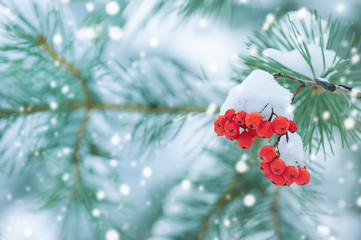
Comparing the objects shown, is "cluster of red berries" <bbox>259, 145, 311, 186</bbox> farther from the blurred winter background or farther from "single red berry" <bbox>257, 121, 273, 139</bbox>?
the blurred winter background


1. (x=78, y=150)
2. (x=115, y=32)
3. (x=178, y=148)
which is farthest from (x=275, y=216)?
(x=115, y=32)

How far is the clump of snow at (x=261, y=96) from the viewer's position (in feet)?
1.85

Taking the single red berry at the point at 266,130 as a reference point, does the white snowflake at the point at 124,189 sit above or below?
below

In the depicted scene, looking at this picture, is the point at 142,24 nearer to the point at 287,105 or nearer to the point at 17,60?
the point at 17,60

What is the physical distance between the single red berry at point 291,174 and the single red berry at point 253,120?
10 cm

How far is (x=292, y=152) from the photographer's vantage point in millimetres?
589

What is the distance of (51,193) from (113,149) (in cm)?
24

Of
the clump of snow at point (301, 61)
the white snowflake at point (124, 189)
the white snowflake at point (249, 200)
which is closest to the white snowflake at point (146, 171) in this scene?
the white snowflake at point (124, 189)

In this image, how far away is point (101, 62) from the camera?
36.8 inches

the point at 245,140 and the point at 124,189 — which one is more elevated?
the point at 245,140

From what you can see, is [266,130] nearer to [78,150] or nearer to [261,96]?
[261,96]

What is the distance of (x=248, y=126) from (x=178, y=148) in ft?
2.72

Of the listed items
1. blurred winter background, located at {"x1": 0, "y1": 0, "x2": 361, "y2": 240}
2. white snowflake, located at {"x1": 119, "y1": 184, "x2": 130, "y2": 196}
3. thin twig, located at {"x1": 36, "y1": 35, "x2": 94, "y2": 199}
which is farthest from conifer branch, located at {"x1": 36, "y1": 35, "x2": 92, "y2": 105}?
white snowflake, located at {"x1": 119, "y1": 184, "x2": 130, "y2": 196}

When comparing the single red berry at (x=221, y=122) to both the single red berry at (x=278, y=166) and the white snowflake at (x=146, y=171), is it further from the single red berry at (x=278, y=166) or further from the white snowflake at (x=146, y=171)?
the white snowflake at (x=146, y=171)
